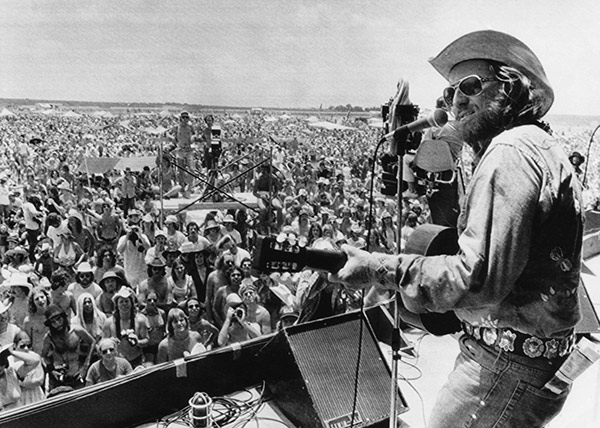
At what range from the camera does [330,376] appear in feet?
9.34

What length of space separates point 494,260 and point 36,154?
22050 millimetres

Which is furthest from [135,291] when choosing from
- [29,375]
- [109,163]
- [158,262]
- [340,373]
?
[109,163]

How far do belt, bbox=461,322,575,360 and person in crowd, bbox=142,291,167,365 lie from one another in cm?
425

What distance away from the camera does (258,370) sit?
11.4 feet

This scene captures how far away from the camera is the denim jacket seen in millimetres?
1272

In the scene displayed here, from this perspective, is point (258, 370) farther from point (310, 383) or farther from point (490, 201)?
point (490, 201)

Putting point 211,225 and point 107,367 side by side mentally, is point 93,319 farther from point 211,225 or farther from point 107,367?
point 211,225

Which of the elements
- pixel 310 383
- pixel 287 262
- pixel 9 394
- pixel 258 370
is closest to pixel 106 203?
pixel 9 394

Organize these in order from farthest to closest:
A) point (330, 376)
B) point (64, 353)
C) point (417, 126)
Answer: point (64, 353) → point (330, 376) → point (417, 126)

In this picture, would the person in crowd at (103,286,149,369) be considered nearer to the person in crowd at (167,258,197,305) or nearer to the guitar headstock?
the person in crowd at (167,258,197,305)

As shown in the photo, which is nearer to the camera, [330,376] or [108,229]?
[330,376]

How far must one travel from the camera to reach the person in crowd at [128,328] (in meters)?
5.01

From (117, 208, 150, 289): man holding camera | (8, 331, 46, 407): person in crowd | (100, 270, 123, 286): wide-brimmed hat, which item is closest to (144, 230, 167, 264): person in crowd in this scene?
(117, 208, 150, 289): man holding camera

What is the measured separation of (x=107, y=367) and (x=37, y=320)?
1108 mm
